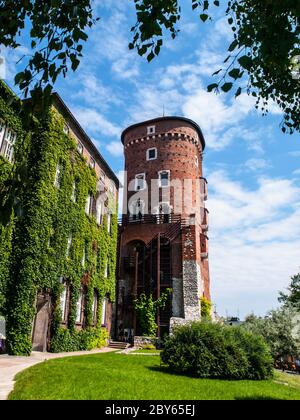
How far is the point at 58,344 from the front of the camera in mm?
16719

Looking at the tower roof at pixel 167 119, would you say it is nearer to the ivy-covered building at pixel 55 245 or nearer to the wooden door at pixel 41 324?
the ivy-covered building at pixel 55 245

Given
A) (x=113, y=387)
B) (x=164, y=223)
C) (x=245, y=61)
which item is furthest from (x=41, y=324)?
(x=245, y=61)

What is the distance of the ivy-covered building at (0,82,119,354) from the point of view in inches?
567

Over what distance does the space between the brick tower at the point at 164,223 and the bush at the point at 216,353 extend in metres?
14.7

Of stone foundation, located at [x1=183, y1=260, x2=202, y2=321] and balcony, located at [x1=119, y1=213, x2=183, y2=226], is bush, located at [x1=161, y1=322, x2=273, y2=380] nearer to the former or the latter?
stone foundation, located at [x1=183, y1=260, x2=202, y2=321]

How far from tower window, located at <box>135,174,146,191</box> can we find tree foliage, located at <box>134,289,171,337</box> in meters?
12.2

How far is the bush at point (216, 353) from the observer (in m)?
10.5

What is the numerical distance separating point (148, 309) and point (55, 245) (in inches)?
523

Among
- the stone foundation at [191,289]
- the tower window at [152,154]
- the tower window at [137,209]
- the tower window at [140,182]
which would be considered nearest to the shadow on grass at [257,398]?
the stone foundation at [191,289]

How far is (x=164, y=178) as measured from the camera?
34.7 m

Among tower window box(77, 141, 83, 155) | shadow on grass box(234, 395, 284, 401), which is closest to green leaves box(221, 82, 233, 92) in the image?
shadow on grass box(234, 395, 284, 401)
